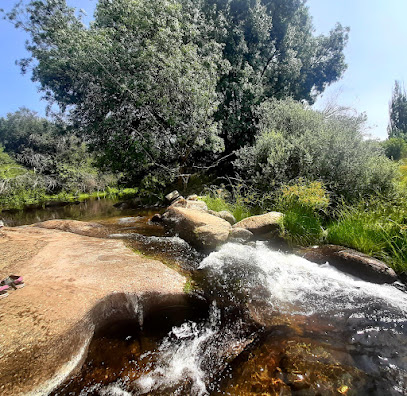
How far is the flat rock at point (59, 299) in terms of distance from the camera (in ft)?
6.18

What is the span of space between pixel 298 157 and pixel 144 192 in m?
10.2

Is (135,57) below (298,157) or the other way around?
the other way around

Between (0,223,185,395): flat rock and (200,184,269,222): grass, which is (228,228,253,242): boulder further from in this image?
(0,223,185,395): flat rock

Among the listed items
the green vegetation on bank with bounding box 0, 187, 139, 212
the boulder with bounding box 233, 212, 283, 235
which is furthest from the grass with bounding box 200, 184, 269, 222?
the green vegetation on bank with bounding box 0, 187, 139, 212

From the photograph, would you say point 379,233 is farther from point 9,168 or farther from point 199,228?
point 9,168

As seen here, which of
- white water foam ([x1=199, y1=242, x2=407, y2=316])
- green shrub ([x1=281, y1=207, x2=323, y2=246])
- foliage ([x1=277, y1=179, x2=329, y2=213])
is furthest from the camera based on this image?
foliage ([x1=277, y1=179, x2=329, y2=213])

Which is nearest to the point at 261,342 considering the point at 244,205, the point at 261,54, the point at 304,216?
the point at 304,216

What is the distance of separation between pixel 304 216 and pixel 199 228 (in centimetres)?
246

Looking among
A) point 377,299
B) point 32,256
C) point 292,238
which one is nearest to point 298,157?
point 292,238

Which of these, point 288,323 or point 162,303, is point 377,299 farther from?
point 162,303

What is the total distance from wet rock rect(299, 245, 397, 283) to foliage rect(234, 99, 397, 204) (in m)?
2.13

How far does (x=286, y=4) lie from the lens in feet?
46.2

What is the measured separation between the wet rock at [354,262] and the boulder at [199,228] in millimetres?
1866

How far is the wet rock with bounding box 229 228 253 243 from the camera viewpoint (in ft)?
17.4
